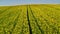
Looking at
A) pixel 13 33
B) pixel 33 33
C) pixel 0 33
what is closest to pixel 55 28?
pixel 33 33

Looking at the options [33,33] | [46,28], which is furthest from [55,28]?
[33,33]

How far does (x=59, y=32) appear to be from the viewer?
13773 mm

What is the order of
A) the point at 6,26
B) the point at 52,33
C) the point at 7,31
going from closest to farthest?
the point at 52,33
the point at 7,31
the point at 6,26

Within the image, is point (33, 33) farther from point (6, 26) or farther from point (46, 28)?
point (6, 26)

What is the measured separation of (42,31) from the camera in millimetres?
14227

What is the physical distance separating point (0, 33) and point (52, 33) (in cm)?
396

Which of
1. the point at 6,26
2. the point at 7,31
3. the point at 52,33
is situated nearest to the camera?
the point at 52,33

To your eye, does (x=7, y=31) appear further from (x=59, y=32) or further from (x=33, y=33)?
(x=59, y=32)

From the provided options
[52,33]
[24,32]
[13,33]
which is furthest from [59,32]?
[13,33]

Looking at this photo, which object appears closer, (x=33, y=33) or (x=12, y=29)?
(x=33, y=33)

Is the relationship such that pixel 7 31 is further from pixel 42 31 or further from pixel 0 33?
pixel 42 31

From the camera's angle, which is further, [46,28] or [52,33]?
[46,28]

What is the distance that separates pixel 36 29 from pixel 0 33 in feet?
9.46

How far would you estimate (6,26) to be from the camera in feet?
54.0
